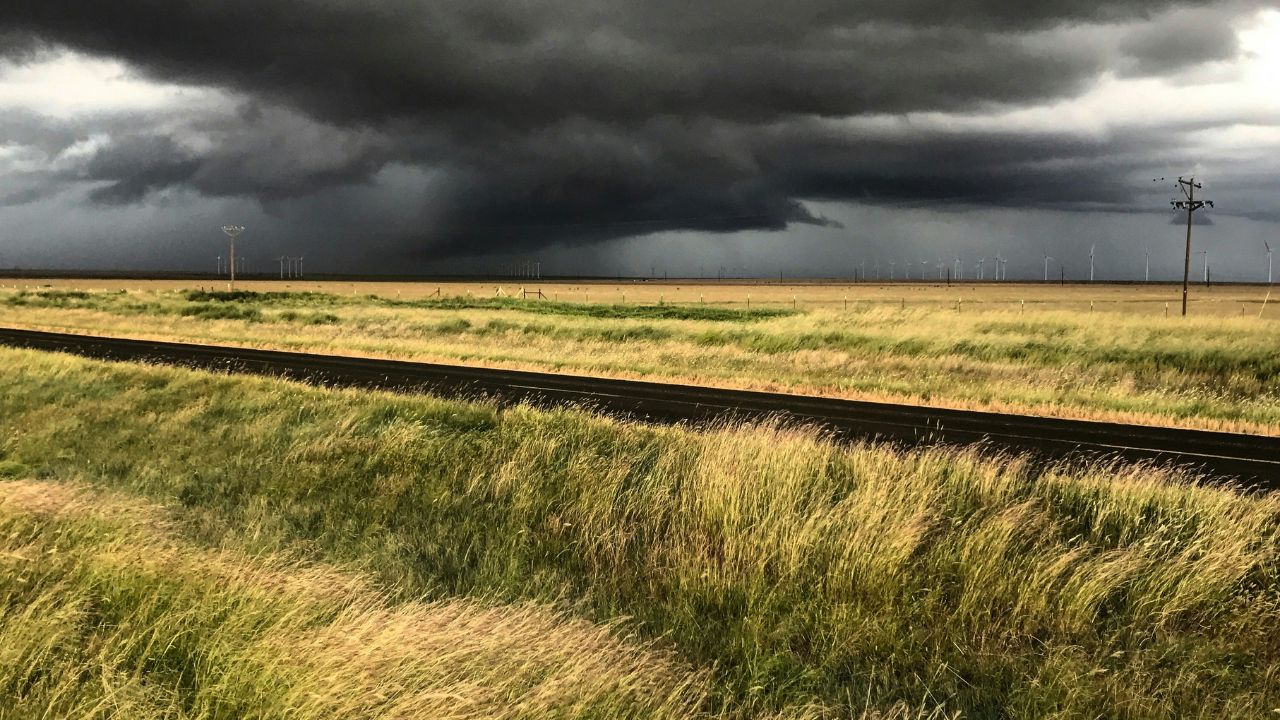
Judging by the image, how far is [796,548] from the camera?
6617 millimetres

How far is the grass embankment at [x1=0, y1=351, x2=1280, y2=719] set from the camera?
16.2 feet

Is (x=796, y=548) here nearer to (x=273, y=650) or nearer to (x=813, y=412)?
(x=273, y=650)

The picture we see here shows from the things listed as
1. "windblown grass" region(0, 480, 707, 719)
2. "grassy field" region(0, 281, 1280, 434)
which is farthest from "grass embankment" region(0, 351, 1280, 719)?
"grassy field" region(0, 281, 1280, 434)

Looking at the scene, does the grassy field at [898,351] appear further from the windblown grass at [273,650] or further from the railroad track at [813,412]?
A: the windblown grass at [273,650]

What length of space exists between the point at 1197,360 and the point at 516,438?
24.6 metres

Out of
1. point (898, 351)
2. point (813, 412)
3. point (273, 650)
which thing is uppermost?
point (898, 351)

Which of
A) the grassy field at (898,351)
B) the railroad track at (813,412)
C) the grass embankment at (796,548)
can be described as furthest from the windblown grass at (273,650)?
Result: the grassy field at (898,351)

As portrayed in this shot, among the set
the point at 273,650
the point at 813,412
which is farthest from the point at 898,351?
the point at 273,650

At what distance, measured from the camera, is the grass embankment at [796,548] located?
494cm

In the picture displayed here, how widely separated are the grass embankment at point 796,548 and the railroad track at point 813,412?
132 inches

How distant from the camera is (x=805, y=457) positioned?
9312 mm

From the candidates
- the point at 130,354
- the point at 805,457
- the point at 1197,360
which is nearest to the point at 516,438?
the point at 805,457

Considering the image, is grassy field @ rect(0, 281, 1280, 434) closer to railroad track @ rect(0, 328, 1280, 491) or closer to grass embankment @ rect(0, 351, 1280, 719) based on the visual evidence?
railroad track @ rect(0, 328, 1280, 491)

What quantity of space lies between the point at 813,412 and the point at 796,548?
32.4 ft
